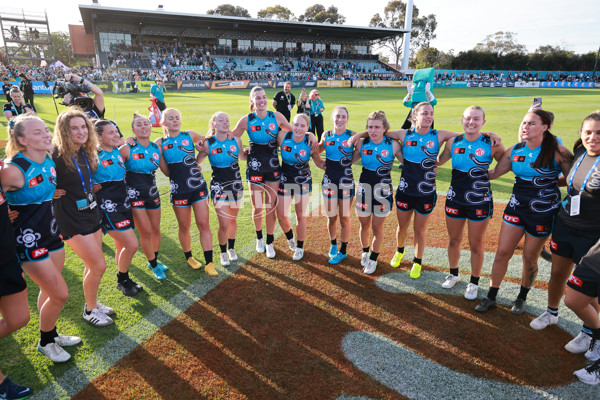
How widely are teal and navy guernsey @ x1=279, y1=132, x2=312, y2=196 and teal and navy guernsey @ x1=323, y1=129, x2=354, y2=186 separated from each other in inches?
12.2

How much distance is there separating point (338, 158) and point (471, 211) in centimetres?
178

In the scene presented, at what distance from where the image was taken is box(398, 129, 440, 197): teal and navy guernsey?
424 cm

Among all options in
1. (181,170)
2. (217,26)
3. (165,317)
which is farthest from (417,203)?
(217,26)

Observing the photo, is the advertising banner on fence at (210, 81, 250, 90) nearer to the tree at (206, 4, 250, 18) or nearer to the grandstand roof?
the grandstand roof

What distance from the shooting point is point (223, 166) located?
15.5 ft

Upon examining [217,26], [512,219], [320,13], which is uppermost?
[320,13]

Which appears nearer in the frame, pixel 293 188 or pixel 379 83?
pixel 293 188

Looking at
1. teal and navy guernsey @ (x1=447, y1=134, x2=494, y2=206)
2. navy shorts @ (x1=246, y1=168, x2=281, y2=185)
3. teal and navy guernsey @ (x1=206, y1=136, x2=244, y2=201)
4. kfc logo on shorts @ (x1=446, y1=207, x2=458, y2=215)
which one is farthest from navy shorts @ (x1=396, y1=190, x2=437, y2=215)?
teal and navy guernsey @ (x1=206, y1=136, x2=244, y2=201)

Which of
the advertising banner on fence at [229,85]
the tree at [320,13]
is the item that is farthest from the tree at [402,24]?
the advertising banner on fence at [229,85]

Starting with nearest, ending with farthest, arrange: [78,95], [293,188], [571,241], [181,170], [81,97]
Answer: [571,241] < [181,170] < [293,188] < [81,97] < [78,95]

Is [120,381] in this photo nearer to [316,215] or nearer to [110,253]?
[110,253]

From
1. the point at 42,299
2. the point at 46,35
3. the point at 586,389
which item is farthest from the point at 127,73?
the point at 586,389

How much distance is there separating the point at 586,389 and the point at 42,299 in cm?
499

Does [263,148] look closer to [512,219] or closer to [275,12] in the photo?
[512,219]
